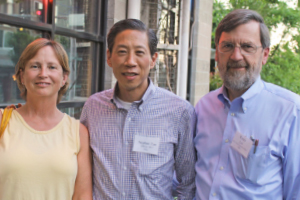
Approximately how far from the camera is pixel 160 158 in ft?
5.43

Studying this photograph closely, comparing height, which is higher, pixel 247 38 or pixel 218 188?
pixel 247 38

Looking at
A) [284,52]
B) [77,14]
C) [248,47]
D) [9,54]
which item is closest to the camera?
[248,47]

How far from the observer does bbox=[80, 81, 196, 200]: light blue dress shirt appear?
1.62 metres

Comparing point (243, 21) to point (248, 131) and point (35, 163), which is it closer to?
point (248, 131)

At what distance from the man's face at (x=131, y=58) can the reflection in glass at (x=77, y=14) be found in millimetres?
1544

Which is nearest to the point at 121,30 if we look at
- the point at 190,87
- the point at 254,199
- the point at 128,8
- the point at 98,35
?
the point at 254,199

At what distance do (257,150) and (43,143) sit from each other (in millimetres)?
1062

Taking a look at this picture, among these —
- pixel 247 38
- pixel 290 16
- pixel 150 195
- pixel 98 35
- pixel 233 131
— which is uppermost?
pixel 290 16

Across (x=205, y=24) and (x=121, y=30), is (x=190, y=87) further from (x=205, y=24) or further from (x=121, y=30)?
(x=121, y=30)

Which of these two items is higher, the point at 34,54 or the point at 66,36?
the point at 66,36

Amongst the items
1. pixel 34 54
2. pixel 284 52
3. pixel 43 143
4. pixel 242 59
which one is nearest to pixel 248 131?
pixel 242 59

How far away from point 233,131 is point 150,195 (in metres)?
0.55

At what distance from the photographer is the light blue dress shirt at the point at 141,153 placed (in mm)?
1616

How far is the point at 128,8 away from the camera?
3.70 metres
